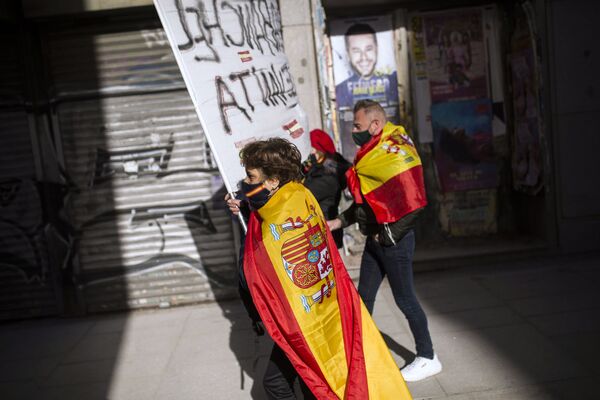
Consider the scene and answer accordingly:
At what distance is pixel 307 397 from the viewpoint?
307 cm

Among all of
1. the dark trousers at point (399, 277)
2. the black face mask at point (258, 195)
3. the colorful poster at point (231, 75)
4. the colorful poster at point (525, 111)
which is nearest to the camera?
the black face mask at point (258, 195)

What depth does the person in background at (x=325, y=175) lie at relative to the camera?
3.99 m

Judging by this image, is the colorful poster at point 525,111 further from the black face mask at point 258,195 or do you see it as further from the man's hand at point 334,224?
the black face mask at point 258,195

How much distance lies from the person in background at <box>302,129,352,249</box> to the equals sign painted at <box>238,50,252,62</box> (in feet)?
2.55

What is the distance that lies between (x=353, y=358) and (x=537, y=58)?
4776 mm

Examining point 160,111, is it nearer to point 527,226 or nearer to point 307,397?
point 307,397

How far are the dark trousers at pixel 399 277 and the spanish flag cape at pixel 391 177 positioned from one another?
0.76 feet

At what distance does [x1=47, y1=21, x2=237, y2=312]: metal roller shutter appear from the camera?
6.20m

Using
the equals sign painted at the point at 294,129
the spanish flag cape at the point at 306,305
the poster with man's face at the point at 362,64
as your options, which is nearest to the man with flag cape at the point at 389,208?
the equals sign painted at the point at 294,129

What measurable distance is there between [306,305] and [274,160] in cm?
73

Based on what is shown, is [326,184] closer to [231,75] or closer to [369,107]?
[369,107]

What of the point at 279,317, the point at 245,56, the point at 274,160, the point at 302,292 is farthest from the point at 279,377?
the point at 245,56

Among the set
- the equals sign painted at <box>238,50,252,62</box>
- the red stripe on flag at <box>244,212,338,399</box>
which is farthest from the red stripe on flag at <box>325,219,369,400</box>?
the equals sign painted at <box>238,50,252,62</box>

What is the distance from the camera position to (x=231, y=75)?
354cm
